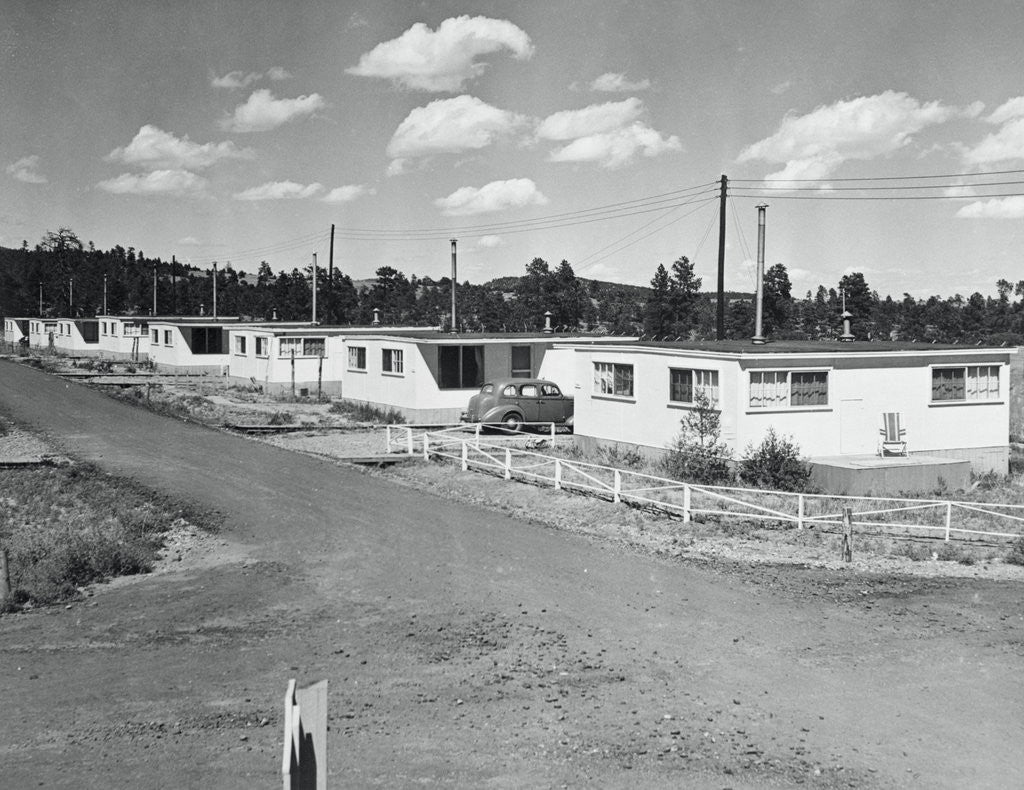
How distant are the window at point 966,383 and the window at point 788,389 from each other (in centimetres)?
294

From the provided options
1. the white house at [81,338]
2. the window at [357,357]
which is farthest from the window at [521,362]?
the white house at [81,338]

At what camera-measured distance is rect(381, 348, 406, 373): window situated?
31.9m

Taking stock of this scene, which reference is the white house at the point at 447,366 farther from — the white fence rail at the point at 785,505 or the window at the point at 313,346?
the white fence rail at the point at 785,505

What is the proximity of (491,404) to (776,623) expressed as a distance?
1779 cm

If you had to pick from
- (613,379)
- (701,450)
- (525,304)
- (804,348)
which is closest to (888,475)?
(701,450)

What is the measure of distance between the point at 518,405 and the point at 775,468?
9.88 m

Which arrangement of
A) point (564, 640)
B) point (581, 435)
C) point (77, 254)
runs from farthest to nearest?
point (77, 254)
point (581, 435)
point (564, 640)

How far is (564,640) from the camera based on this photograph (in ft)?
33.5

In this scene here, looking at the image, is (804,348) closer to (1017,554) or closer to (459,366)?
(1017,554)

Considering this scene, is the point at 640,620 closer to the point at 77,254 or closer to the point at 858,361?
the point at 858,361

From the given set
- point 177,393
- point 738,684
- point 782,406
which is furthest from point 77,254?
point 738,684

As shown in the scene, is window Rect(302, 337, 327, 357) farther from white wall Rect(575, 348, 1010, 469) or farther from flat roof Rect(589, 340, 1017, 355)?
flat roof Rect(589, 340, 1017, 355)

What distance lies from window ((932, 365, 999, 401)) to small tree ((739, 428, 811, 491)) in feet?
14.4

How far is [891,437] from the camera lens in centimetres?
2153
